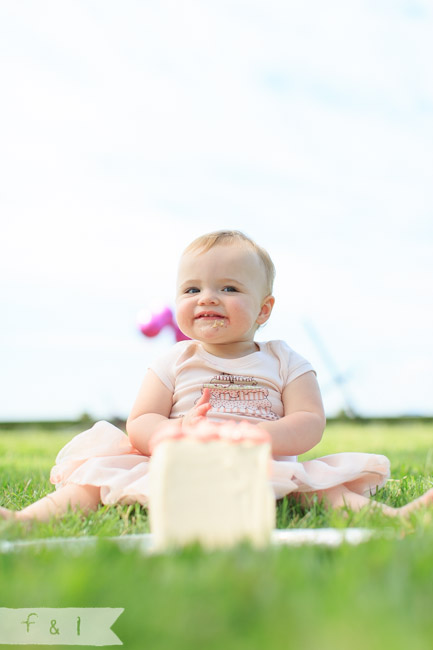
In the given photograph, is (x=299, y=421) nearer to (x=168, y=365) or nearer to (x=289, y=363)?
(x=289, y=363)

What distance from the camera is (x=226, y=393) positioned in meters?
2.62

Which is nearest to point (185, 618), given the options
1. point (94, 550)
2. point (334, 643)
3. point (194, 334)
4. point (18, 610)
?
point (334, 643)

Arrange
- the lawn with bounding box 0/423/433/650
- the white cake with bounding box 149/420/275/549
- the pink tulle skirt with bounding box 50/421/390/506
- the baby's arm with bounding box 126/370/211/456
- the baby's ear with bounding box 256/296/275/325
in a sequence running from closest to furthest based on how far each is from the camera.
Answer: the lawn with bounding box 0/423/433/650 → the white cake with bounding box 149/420/275/549 → the pink tulle skirt with bounding box 50/421/390/506 → the baby's arm with bounding box 126/370/211/456 → the baby's ear with bounding box 256/296/275/325

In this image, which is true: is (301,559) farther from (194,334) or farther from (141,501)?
(194,334)

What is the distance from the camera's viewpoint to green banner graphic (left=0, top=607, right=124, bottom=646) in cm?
125

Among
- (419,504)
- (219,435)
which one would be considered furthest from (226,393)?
(219,435)

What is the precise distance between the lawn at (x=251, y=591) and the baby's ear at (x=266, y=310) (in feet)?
3.65

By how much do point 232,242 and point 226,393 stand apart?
507mm

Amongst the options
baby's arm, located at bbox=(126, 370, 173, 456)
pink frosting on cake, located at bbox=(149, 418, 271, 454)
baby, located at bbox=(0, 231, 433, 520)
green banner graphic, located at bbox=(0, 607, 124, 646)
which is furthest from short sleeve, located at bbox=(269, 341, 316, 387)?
green banner graphic, located at bbox=(0, 607, 124, 646)

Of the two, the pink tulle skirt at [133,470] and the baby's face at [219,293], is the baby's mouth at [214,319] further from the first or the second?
the pink tulle skirt at [133,470]

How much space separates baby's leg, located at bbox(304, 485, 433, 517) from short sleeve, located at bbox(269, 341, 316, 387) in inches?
16.0

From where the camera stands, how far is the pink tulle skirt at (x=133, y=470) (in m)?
2.33

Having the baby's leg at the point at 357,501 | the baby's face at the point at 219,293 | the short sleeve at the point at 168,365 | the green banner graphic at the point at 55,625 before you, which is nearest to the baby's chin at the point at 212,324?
the baby's face at the point at 219,293

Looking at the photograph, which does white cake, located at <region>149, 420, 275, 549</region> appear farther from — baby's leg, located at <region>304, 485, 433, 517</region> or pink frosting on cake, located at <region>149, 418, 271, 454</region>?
baby's leg, located at <region>304, 485, 433, 517</region>
